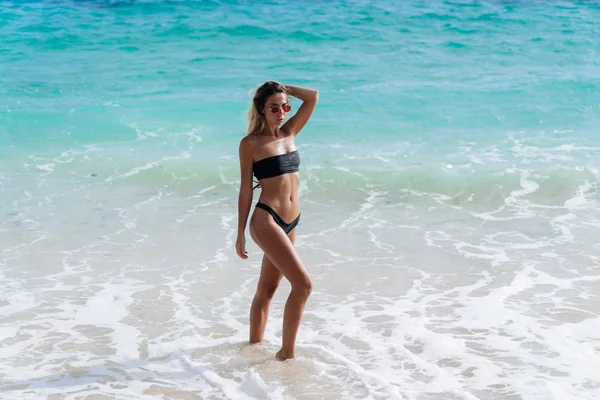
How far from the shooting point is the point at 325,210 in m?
9.63

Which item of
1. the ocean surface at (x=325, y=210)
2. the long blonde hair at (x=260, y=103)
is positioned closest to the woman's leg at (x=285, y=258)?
the ocean surface at (x=325, y=210)

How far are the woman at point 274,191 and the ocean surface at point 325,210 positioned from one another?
0.65m

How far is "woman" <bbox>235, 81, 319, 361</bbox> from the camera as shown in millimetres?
5195

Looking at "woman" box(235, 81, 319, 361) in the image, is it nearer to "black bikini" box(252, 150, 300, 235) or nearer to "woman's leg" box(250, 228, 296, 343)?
"black bikini" box(252, 150, 300, 235)

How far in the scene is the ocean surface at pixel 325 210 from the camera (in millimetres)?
5555

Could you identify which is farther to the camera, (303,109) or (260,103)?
(303,109)

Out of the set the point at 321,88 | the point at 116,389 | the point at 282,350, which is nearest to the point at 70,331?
the point at 116,389

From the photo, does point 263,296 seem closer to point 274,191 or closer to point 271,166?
point 274,191

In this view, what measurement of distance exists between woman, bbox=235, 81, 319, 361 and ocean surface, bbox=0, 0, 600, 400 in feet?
2.13

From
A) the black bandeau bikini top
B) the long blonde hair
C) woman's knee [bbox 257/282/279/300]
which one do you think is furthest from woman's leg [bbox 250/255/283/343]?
the long blonde hair

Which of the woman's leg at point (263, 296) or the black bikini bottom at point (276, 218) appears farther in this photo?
the woman's leg at point (263, 296)

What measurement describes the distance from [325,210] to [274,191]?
4397mm

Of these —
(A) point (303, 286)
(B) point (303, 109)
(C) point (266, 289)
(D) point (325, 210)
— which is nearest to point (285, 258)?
(A) point (303, 286)

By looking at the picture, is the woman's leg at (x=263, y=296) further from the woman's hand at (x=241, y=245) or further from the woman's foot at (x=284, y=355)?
the woman's foot at (x=284, y=355)
